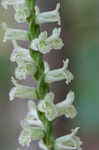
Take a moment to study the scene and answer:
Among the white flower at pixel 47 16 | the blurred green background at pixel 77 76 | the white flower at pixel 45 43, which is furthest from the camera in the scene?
the blurred green background at pixel 77 76

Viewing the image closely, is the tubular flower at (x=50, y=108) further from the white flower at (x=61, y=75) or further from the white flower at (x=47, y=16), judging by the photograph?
the white flower at (x=47, y=16)

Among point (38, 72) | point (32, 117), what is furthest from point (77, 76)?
point (38, 72)

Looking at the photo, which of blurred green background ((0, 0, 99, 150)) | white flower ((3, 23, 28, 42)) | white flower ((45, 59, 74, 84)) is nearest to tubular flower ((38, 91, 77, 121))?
white flower ((45, 59, 74, 84))

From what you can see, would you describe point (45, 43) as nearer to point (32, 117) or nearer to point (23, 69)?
point (23, 69)

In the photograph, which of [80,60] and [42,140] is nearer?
[42,140]

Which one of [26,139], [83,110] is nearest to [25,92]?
[26,139]

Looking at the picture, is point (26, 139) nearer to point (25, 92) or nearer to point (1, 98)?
Result: point (25, 92)

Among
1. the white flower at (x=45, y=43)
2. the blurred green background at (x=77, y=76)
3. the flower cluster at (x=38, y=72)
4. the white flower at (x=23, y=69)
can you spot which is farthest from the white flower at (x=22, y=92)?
the blurred green background at (x=77, y=76)
